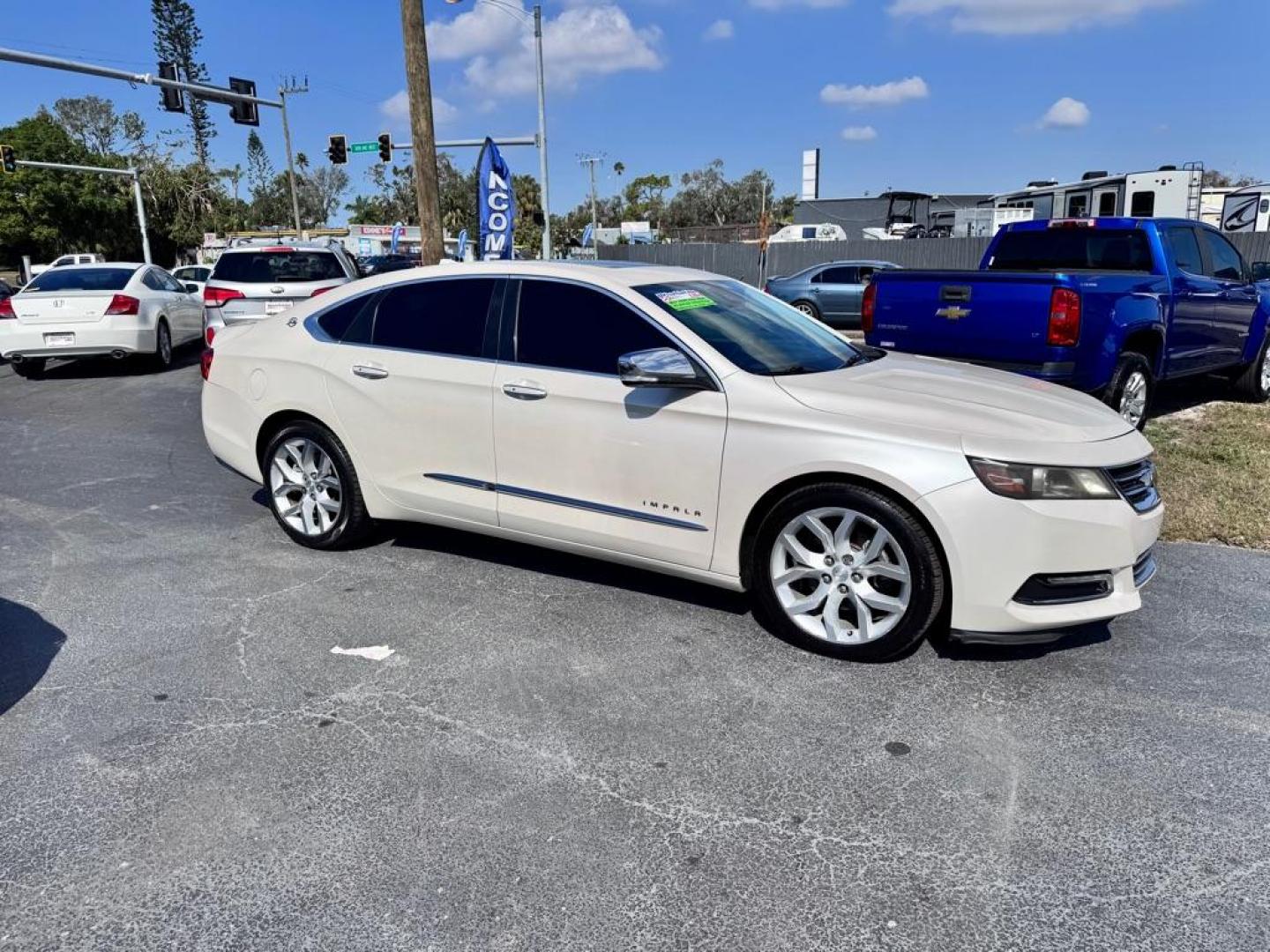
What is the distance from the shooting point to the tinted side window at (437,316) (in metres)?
4.75

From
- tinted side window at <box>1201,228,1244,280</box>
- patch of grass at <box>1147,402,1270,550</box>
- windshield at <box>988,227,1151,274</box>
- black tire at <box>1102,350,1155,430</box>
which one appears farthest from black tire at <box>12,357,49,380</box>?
tinted side window at <box>1201,228,1244,280</box>

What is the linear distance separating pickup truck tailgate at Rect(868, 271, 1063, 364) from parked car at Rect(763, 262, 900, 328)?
12.1 meters

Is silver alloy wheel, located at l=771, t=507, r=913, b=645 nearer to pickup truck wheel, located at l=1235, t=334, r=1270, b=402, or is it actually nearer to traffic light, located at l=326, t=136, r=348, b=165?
pickup truck wheel, located at l=1235, t=334, r=1270, b=402

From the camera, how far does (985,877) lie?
263 centimetres

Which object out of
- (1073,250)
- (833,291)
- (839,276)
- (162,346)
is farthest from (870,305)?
(839,276)

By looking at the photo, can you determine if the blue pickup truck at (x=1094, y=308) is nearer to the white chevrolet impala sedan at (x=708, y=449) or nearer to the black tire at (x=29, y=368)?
the white chevrolet impala sedan at (x=708, y=449)

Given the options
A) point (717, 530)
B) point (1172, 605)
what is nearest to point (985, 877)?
point (717, 530)

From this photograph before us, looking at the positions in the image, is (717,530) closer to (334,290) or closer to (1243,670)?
(1243,670)

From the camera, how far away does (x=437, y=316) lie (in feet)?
16.0

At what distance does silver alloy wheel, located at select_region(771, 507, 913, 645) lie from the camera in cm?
377

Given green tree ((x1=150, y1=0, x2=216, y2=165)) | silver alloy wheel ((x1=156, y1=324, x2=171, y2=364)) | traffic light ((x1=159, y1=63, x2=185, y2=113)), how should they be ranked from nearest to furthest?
silver alloy wheel ((x1=156, y1=324, x2=171, y2=364))
traffic light ((x1=159, y1=63, x2=185, y2=113))
green tree ((x1=150, y1=0, x2=216, y2=165))

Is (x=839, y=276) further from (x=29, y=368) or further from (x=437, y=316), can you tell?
(x=437, y=316)

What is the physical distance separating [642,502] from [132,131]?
86.3 m

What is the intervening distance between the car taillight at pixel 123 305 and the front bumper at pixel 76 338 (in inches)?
6.3
